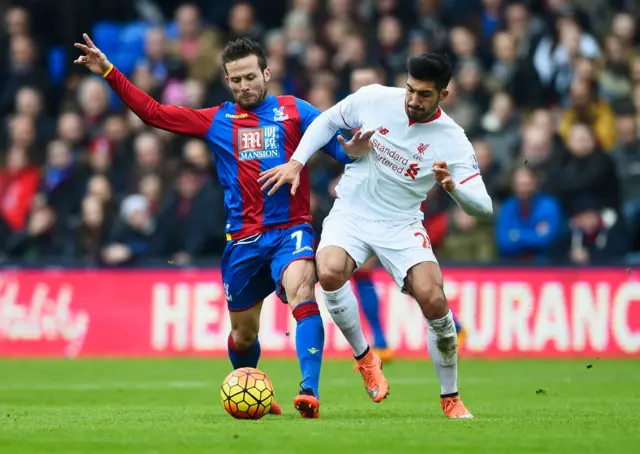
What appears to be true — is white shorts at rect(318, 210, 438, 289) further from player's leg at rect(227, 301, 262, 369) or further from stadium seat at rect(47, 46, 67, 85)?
stadium seat at rect(47, 46, 67, 85)

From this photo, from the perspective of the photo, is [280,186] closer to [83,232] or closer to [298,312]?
[298,312]

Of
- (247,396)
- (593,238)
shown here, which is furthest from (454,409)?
(593,238)

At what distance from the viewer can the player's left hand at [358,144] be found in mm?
9117

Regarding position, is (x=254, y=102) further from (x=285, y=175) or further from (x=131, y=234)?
(x=131, y=234)

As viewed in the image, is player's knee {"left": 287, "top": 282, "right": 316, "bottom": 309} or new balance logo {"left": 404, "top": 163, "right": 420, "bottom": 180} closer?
player's knee {"left": 287, "top": 282, "right": 316, "bottom": 309}

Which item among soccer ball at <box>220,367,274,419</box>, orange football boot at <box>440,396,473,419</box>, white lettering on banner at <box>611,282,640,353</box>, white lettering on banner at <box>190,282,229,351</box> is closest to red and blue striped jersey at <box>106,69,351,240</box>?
soccer ball at <box>220,367,274,419</box>

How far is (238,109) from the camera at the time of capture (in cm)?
962

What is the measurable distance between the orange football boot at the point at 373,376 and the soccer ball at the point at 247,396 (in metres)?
0.84

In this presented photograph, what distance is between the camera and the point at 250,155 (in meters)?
9.47

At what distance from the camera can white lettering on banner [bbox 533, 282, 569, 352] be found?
1563 centimetres

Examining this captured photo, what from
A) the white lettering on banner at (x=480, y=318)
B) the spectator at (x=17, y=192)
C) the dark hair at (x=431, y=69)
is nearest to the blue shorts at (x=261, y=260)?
the dark hair at (x=431, y=69)

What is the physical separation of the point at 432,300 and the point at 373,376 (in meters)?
0.79

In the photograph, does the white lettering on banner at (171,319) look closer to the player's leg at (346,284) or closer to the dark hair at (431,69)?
the player's leg at (346,284)

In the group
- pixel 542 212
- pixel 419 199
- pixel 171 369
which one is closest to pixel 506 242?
pixel 542 212
